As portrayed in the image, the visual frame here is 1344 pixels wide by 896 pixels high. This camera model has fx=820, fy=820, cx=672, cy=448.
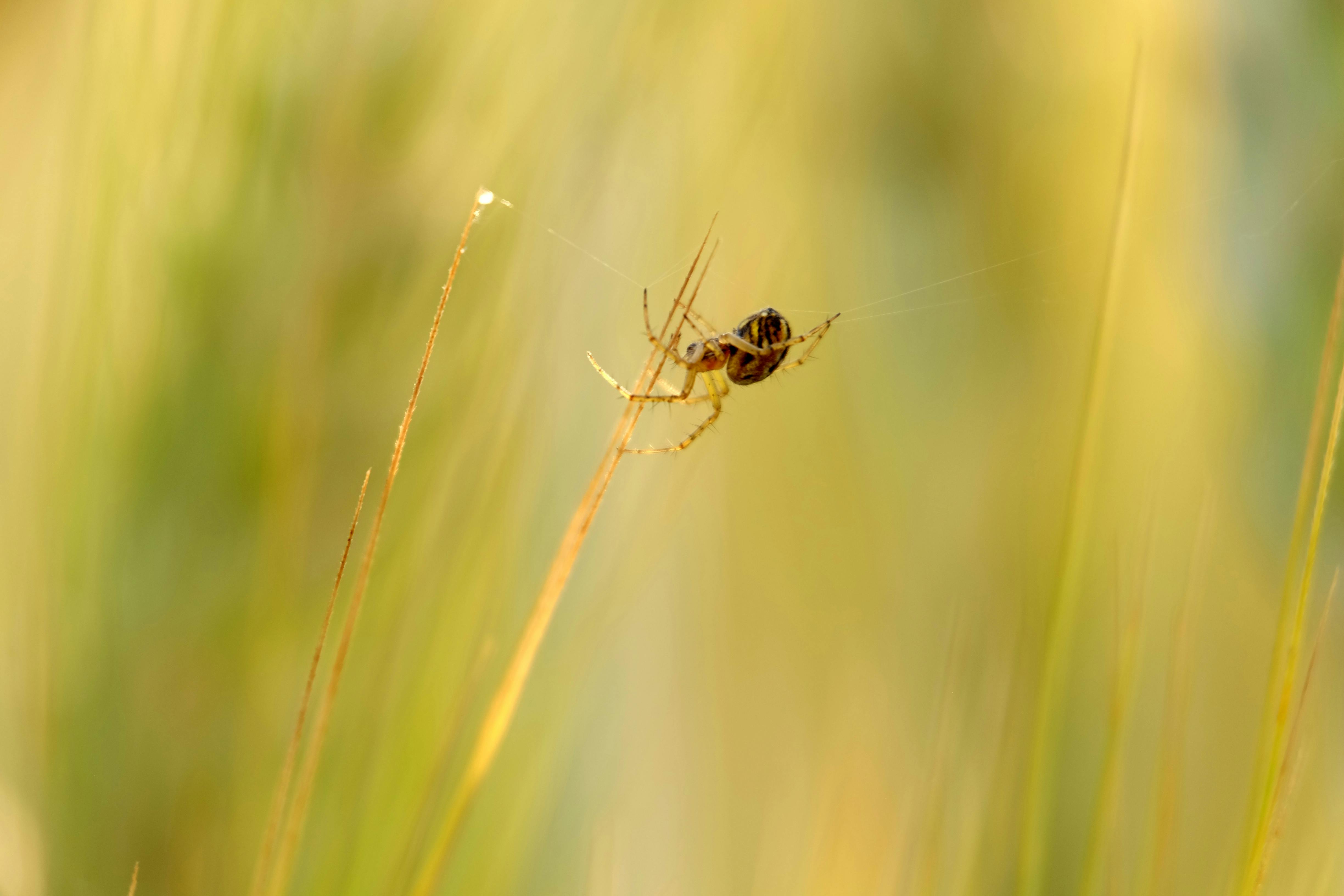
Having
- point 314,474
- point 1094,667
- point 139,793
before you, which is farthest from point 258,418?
point 1094,667

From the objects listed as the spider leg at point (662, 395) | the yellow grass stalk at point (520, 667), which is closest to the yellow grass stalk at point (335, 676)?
the yellow grass stalk at point (520, 667)

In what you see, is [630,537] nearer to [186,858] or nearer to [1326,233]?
[186,858]

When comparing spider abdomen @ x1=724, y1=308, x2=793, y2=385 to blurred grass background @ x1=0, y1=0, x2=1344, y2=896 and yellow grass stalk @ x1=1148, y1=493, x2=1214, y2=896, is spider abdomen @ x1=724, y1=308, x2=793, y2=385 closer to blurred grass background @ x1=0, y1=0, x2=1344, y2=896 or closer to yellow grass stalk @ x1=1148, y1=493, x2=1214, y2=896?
blurred grass background @ x1=0, y1=0, x2=1344, y2=896

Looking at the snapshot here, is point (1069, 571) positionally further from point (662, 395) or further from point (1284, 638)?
point (662, 395)

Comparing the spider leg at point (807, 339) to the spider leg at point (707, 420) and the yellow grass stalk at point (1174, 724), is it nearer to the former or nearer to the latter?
the spider leg at point (707, 420)

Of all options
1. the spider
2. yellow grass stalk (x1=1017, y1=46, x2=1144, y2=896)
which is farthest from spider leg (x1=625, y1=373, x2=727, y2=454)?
yellow grass stalk (x1=1017, y1=46, x2=1144, y2=896)
